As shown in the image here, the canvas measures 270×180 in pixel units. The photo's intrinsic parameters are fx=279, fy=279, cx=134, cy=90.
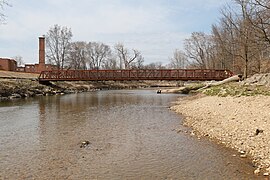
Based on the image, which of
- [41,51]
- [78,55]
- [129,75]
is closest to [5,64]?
[41,51]

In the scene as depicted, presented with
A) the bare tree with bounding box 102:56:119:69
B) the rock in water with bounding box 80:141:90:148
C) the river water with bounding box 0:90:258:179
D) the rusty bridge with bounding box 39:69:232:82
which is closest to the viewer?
the river water with bounding box 0:90:258:179

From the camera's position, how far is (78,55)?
101 meters

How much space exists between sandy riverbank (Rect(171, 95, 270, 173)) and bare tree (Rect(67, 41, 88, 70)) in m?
77.7

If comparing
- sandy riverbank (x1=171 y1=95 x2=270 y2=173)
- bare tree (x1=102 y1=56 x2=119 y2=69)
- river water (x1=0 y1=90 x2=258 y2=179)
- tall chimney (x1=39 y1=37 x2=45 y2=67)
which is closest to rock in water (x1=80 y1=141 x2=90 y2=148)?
river water (x1=0 y1=90 x2=258 y2=179)

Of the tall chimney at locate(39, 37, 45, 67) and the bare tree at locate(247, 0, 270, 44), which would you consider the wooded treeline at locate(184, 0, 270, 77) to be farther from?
the tall chimney at locate(39, 37, 45, 67)

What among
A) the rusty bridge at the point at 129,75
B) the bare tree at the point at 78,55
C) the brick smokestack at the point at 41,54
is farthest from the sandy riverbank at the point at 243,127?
the bare tree at the point at 78,55

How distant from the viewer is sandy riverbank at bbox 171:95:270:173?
974 centimetres

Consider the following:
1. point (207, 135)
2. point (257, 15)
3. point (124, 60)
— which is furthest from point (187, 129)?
point (124, 60)

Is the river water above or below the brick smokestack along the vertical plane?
below

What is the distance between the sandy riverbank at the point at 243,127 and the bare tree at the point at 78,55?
255 ft

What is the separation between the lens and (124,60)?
103 m

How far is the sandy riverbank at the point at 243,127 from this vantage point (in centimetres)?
974

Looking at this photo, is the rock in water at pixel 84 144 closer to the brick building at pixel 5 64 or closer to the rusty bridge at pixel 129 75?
the rusty bridge at pixel 129 75

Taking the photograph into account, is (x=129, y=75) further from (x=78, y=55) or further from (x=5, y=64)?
(x=78, y=55)
